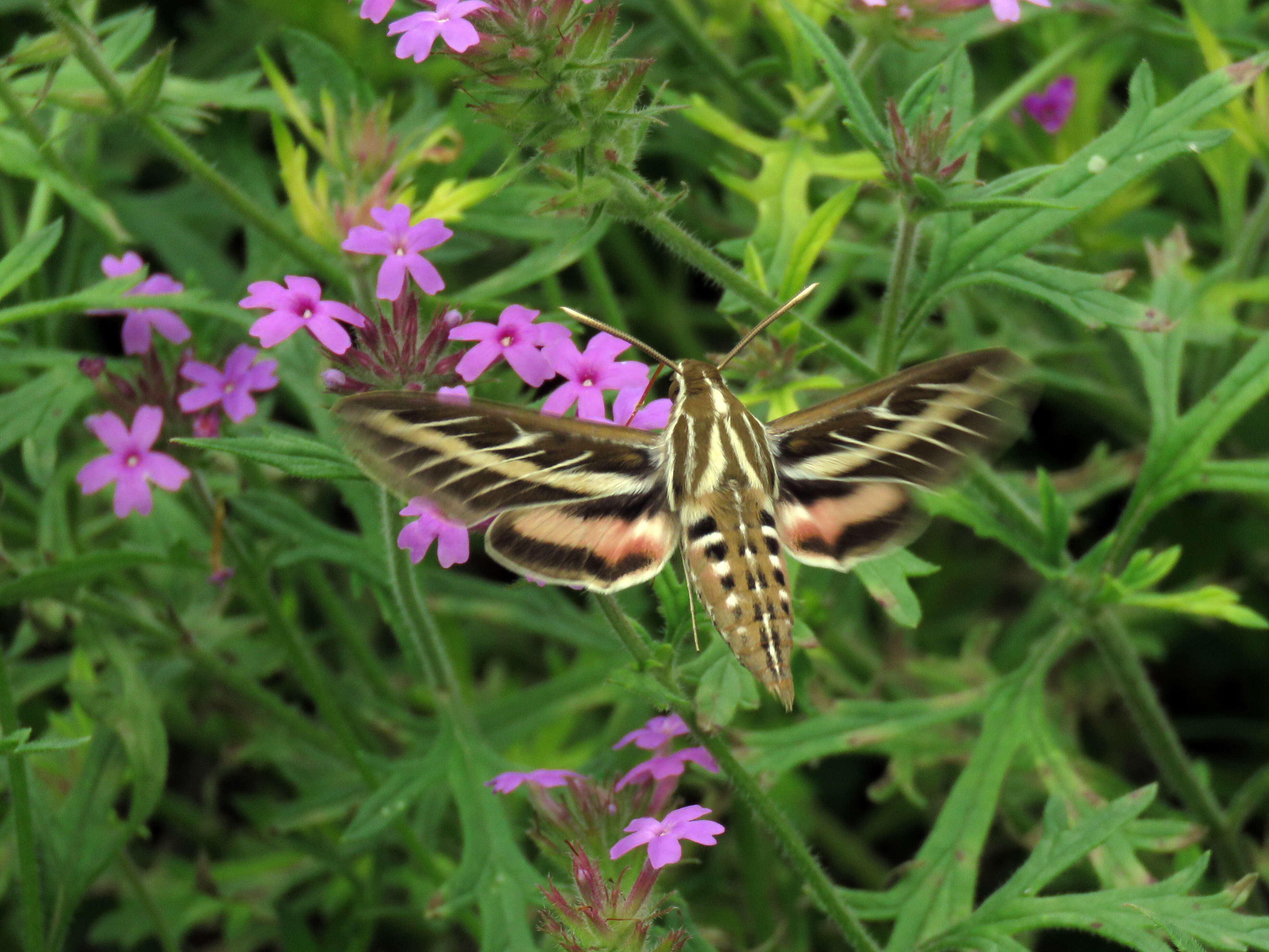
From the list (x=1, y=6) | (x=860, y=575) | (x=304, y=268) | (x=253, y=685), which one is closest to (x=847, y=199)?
(x=860, y=575)

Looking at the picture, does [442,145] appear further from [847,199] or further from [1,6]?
[1,6]

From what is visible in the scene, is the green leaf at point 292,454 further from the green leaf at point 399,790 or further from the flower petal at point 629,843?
the green leaf at point 399,790

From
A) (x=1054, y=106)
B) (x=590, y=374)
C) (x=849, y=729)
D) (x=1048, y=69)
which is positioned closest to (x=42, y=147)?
(x=590, y=374)

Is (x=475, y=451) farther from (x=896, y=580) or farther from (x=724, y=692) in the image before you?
(x=896, y=580)

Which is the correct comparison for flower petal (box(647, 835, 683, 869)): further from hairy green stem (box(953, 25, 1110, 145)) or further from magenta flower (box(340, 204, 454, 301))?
hairy green stem (box(953, 25, 1110, 145))

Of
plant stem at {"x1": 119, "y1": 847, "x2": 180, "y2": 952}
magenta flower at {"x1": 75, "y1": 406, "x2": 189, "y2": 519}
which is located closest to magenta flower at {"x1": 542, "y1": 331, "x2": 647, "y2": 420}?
magenta flower at {"x1": 75, "y1": 406, "x2": 189, "y2": 519}
